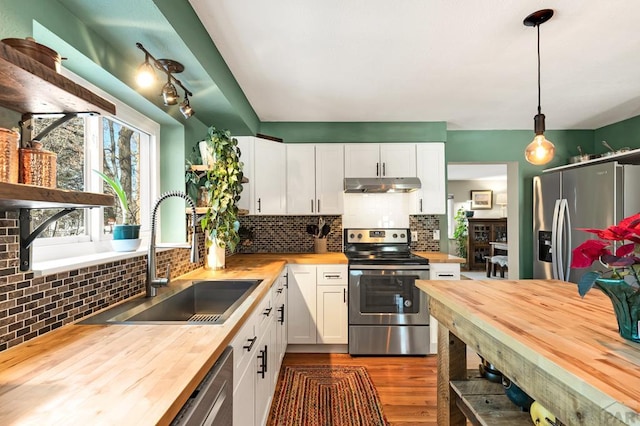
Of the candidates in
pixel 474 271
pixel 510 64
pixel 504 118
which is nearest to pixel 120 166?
pixel 510 64

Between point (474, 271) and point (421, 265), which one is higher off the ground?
point (421, 265)

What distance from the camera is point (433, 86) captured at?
281 cm

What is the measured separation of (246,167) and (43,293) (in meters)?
2.37

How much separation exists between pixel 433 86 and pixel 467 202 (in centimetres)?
727

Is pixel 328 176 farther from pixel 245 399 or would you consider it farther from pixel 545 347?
pixel 545 347

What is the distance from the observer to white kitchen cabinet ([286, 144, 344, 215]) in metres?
3.69

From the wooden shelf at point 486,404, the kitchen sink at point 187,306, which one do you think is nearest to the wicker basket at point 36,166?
the kitchen sink at point 187,306

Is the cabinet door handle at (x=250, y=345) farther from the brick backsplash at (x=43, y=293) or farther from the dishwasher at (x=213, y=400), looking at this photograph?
the brick backsplash at (x=43, y=293)

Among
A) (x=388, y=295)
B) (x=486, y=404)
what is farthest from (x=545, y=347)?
(x=388, y=295)

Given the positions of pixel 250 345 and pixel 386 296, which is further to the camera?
pixel 386 296

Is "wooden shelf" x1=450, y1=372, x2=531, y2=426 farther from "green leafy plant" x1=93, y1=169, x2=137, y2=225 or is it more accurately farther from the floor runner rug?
"green leafy plant" x1=93, y1=169, x2=137, y2=225

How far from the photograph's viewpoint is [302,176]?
12.1ft

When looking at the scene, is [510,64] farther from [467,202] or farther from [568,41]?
[467,202]

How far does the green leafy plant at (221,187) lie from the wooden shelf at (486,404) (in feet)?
5.88
